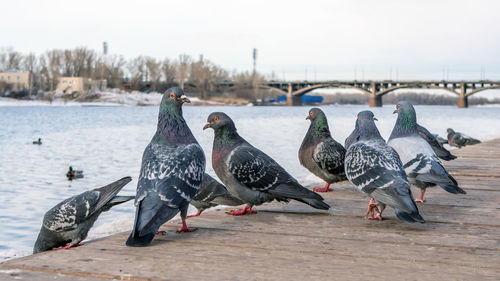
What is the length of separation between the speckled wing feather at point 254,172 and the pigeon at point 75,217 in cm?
108

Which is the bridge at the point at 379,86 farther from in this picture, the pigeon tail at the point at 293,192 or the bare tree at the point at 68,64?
the pigeon tail at the point at 293,192

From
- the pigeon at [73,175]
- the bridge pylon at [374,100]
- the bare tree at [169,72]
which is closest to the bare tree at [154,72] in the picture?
the bare tree at [169,72]

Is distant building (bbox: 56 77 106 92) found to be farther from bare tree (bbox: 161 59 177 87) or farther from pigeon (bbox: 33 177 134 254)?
pigeon (bbox: 33 177 134 254)

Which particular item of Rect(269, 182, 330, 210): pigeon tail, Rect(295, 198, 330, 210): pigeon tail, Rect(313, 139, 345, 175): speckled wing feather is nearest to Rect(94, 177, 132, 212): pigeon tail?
Rect(269, 182, 330, 210): pigeon tail

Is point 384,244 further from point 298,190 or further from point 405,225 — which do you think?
point 298,190

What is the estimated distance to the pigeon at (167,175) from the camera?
3.96 metres

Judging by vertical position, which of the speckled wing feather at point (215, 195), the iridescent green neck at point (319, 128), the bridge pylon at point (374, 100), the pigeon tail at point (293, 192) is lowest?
the speckled wing feather at point (215, 195)

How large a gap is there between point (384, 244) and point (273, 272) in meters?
1.14

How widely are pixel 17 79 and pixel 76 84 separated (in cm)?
1360

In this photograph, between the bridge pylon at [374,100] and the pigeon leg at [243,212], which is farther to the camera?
the bridge pylon at [374,100]

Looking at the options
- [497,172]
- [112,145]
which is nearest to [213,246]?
[497,172]

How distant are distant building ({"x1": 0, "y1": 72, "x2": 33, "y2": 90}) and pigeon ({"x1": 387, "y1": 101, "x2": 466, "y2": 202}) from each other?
4870 inches

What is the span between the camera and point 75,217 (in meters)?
5.52

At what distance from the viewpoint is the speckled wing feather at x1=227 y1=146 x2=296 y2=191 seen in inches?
207
